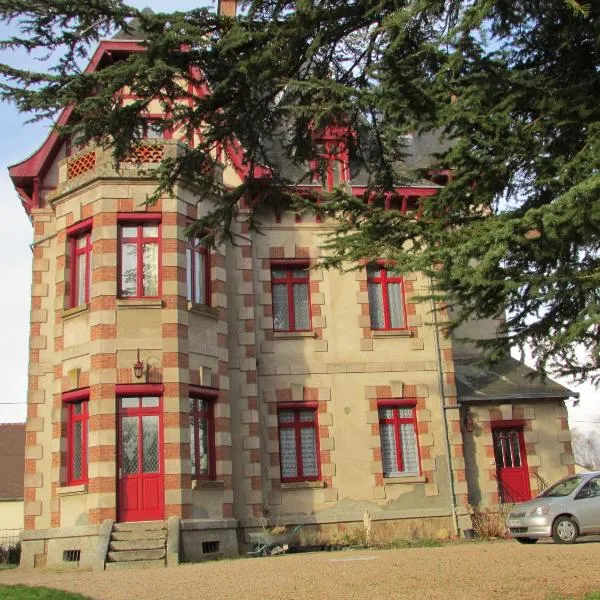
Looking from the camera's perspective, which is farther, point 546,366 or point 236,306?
point 236,306

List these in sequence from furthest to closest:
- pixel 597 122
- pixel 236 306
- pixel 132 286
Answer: pixel 236 306
pixel 132 286
pixel 597 122

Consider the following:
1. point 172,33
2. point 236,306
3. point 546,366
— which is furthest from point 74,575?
point 172,33

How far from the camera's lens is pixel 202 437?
656 inches

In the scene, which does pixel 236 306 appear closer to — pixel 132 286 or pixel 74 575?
pixel 132 286

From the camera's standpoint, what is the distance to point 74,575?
1312cm

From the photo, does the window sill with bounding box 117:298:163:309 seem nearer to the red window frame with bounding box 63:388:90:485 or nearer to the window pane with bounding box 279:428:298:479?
the red window frame with bounding box 63:388:90:485

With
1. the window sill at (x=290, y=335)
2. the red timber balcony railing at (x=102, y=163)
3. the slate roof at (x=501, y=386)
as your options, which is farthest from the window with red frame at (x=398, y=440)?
the red timber balcony railing at (x=102, y=163)

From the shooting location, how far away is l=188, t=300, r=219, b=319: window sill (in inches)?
A: 653

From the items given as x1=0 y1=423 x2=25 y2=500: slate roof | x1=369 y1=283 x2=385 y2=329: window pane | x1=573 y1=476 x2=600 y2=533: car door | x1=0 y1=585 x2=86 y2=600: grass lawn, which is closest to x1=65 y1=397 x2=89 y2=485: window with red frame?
x1=0 y1=585 x2=86 y2=600: grass lawn

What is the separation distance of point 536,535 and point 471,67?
9.38m

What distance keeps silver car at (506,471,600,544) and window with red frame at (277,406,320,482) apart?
4.67 metres

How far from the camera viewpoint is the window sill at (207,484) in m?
15.8

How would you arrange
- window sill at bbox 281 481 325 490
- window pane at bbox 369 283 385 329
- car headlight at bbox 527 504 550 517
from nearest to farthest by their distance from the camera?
car headlight at bbox 527 504 550 517 → window sill at bbox 281 481 325 490 → window pane at bbox 369 283 385 329

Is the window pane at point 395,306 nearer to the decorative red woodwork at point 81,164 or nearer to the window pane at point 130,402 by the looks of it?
the window pane at point 130,402
